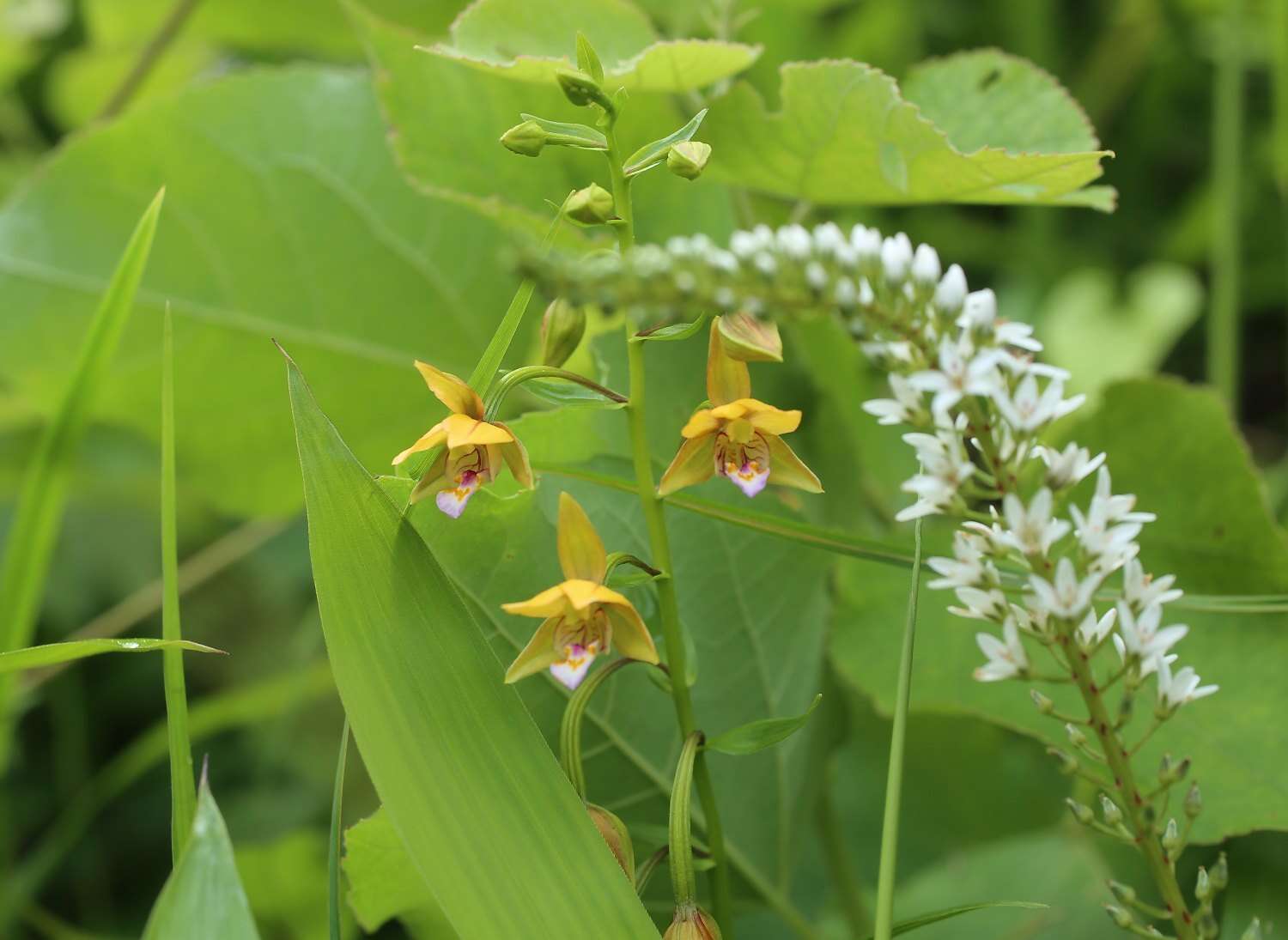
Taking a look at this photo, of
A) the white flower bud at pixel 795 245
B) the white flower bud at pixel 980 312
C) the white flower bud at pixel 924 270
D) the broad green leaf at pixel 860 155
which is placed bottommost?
the broad green leaf at pixel 860 155

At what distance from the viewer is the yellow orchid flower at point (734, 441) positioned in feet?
1.82

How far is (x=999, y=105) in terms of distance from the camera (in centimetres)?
90

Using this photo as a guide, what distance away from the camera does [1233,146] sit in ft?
4.65

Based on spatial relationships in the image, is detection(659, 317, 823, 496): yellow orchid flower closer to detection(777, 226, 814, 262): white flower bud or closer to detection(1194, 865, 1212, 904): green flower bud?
detection(777, 226, 814, 262): white flower bud

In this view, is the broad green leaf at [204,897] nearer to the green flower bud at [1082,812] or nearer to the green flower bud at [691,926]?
the green flower bud at [691,926]

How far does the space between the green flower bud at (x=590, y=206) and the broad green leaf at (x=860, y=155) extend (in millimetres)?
296

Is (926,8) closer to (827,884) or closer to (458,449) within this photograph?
(827,884)

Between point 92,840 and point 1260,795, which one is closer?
point 1260,795

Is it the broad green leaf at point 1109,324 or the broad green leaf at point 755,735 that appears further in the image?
the broad green leaf at point 1109,324

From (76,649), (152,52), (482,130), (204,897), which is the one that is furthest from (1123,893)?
(152,52)

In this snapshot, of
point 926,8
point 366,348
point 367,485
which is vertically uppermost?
point 367,485

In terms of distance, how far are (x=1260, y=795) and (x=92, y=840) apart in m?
1.29

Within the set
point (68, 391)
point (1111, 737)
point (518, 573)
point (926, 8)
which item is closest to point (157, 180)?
point (68, 391)

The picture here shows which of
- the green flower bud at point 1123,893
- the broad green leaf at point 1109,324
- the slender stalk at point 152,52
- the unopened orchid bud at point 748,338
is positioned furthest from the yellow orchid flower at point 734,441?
the broad green leaf at point 1109,324
